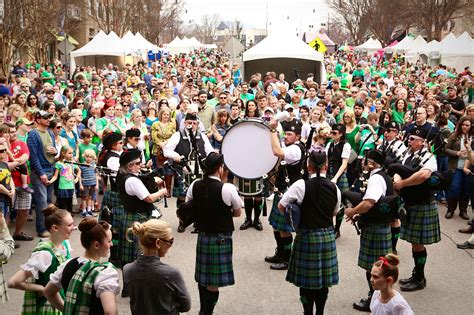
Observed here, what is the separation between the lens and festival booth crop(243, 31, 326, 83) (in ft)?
57.6

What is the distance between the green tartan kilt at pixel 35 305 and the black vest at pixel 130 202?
4.97ft

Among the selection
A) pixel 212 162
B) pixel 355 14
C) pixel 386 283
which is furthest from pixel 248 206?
pixel 355 14

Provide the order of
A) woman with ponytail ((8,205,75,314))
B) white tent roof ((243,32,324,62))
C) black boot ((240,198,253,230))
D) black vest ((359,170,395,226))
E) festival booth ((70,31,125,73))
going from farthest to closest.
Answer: festival booth ((70,31,125,73))
white tent roof ((243,32,324,62))
black boot ((240,198,253,230))
black vest ((359,170,395,226))
woman with ponytail ((8,205,75,314))

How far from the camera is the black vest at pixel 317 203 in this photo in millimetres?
4504

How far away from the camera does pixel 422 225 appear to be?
216 inches

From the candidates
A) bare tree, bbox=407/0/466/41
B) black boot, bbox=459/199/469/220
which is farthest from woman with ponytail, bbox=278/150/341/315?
bare tree, bbox=407/0/466/41

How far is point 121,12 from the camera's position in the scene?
1564 inches

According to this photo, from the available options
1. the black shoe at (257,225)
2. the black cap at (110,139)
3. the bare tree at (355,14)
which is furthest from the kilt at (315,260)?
the bare tree at (355,14)

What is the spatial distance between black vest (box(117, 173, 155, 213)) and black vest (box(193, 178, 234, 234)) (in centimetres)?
71

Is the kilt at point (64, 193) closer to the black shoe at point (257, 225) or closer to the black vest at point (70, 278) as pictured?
the black shoe at point (257, 225)

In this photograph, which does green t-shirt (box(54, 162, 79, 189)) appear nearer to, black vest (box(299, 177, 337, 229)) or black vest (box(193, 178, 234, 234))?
black vest (box(193, 178, 234, 234))

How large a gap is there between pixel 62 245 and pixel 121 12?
38.1 m

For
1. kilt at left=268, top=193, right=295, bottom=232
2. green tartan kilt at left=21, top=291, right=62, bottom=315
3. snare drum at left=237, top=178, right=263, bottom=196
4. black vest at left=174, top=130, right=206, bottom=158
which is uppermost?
black vest at left=174, top=130, right=206, bottom=158

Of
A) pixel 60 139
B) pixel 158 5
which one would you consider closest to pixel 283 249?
pixel 60 139
